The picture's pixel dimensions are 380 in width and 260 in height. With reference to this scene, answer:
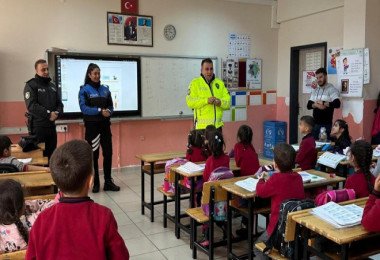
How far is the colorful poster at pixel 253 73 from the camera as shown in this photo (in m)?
7.28

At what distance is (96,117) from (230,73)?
3114 mm

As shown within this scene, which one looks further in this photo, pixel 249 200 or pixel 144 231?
pixel 144 231

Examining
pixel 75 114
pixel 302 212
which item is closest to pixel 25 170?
pixel 302 212

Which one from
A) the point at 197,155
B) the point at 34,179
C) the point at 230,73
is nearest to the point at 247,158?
the point at 197,155

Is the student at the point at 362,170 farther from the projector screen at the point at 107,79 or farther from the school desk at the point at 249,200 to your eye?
the projector screen at the point at 107,79

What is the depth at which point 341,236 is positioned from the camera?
70.8 inches

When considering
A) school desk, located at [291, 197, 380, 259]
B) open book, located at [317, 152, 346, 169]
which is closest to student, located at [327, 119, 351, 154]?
open book, located at [317, 152, 346, 169]

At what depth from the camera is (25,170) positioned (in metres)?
2.96

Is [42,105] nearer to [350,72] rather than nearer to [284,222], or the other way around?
[284,222]

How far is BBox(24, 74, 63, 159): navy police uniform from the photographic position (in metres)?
4.48

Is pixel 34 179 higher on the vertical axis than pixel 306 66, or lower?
lower

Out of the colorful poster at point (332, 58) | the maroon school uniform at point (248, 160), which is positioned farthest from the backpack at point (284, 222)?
the colorful poster at point (332, 58)

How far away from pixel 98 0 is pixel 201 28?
1873 mm

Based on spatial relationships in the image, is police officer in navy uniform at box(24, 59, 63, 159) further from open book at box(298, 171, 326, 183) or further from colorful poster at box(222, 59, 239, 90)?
colorful poster at box(222, 59, 239, 90)
